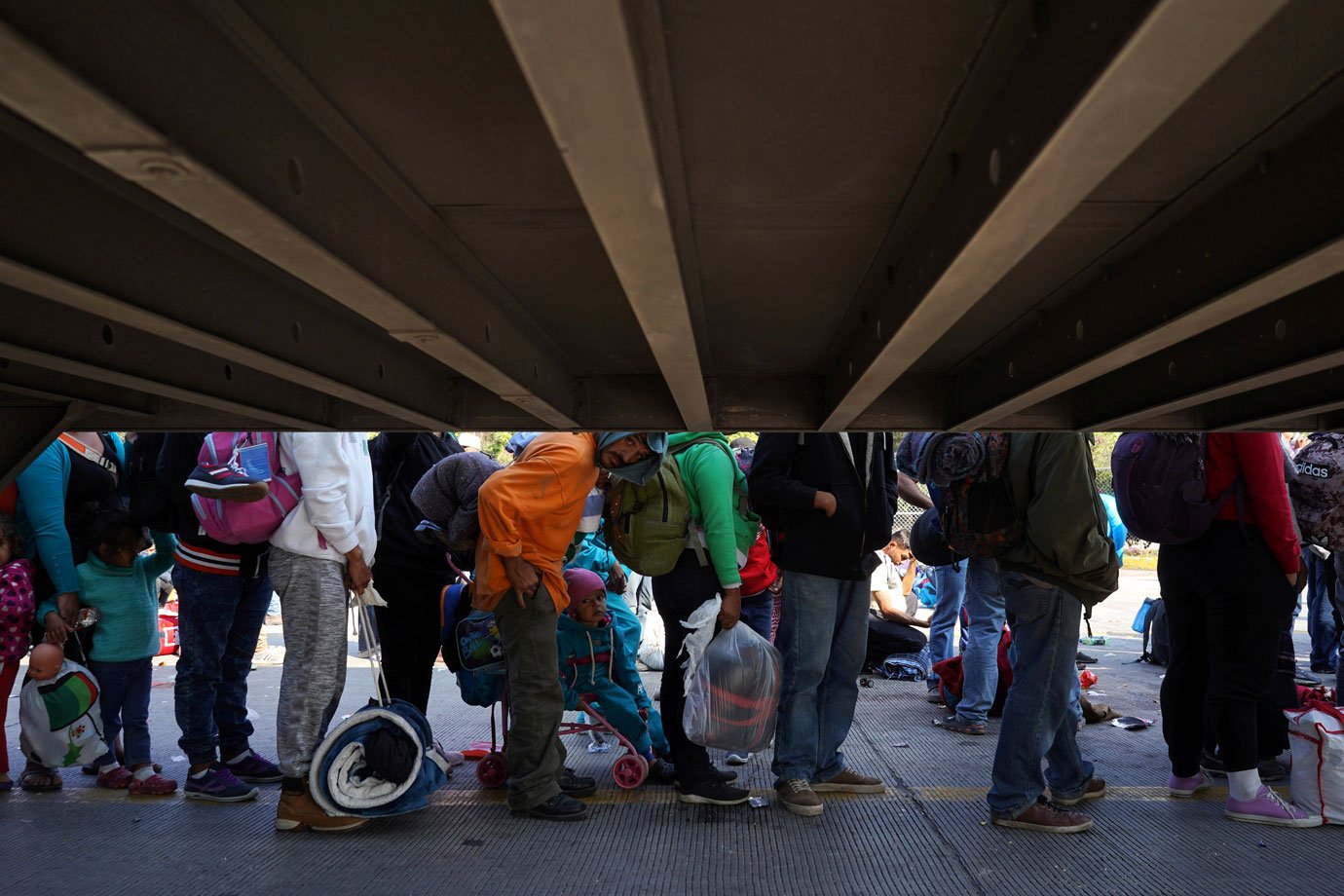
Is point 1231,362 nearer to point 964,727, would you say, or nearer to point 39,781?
point 964,727

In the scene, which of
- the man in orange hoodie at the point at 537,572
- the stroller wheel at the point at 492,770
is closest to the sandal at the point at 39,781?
the stroller wheel at the point at 492,770

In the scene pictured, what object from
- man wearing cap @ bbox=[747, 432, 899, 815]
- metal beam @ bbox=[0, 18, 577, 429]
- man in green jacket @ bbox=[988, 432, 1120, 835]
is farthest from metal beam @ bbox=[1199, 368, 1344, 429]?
metal beam @ bbox=[0, 18, 577, 429]

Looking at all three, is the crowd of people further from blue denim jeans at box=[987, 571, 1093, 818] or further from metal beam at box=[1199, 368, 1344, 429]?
metal beam at box=[1199, 368, 1344, 429]

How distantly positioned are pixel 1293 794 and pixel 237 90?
188 inches

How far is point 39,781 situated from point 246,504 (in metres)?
1.77

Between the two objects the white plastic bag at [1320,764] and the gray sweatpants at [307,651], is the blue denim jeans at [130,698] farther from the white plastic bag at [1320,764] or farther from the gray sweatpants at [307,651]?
the white plastic bag at [1320,764]

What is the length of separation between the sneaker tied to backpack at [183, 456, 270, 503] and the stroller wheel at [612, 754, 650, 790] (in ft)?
6.70

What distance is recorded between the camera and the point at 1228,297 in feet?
5.90

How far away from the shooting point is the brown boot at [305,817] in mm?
4000

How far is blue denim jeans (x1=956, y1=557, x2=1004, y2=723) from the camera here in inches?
225

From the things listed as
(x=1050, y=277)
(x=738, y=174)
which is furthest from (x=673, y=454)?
(x=738, y=174)

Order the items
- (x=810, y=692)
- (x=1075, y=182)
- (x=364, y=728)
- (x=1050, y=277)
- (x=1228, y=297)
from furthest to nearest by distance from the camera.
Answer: (x=810, y=692) → (x=364, y=728) → (x=1050, y=277) → (x=1228, y=297) → (x=1075, y=182)

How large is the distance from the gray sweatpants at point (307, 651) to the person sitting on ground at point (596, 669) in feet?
3.62

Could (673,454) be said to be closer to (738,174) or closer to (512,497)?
(512,497)
